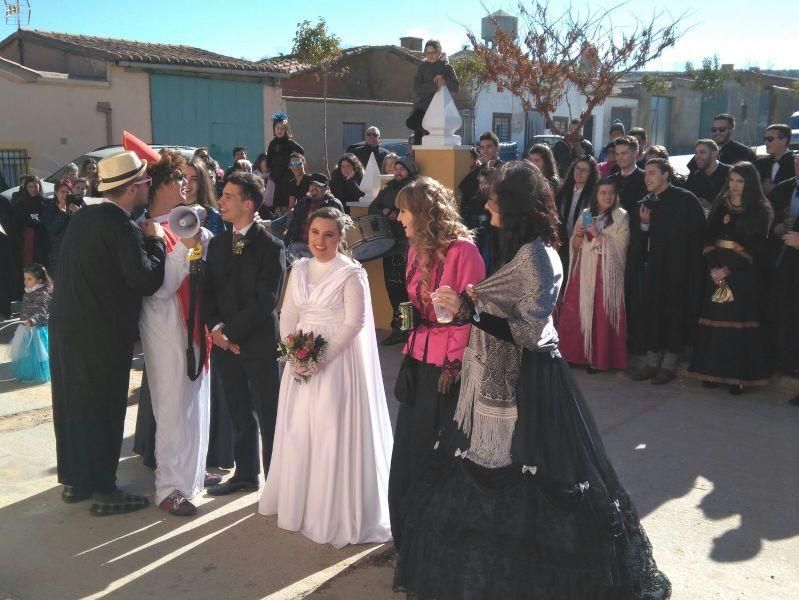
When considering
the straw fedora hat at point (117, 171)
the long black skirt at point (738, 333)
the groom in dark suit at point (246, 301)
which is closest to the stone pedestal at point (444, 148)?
the long black skirt at point (738, 333)

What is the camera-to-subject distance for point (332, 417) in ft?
14.1

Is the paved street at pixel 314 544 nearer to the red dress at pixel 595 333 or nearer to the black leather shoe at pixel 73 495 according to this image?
the black leather shoe at pixel 73 495

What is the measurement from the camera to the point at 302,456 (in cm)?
438

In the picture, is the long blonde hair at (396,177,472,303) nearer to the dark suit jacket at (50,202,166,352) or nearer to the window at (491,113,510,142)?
Result: the dark suit jacket at (50,202,166,352)

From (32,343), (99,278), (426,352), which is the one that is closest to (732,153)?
(426,352)

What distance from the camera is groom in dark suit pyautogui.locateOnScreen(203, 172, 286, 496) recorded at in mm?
4703

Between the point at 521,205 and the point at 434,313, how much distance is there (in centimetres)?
74

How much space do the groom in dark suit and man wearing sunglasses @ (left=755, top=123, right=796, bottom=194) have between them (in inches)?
210

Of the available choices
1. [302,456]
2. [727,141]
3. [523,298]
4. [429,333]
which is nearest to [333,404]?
[302,456]

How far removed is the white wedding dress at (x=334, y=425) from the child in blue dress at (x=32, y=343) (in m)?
3.79

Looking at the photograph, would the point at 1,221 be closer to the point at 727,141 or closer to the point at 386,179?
the point at 386,179

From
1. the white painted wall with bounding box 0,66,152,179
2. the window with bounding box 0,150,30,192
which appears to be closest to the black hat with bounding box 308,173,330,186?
the window with bounding box 0,150,30,192

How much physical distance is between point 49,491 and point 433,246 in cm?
294

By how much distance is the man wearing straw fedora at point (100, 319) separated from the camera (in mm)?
4430
